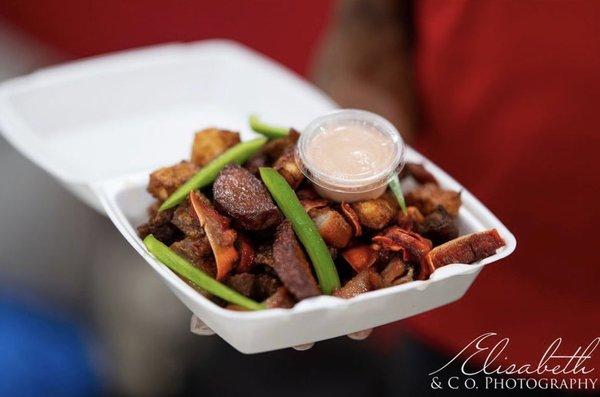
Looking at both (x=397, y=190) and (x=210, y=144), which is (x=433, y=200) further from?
(x=210, y=144)

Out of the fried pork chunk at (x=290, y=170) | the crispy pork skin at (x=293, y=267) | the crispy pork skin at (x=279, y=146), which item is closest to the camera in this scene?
the crispy pork skin at (x=293, y=267)

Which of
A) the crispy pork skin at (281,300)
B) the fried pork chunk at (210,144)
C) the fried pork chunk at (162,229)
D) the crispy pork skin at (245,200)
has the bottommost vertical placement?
the fried pork chunk at (162,229)

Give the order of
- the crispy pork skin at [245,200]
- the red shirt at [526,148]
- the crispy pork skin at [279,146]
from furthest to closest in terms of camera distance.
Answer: the red shirt at [526,148]
the crispy pork skin at [279,146]
the crispy pork skin at [245,200]

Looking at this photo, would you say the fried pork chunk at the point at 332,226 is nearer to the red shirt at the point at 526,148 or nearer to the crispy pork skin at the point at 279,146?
the crispy pork skin at the point at 279,146

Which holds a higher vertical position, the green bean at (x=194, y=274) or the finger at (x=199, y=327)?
the green bean at (x=194, y=274)

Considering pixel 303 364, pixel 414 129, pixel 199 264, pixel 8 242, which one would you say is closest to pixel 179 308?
pixel 303 364

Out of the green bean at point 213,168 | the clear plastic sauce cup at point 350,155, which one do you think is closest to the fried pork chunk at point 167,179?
the green bean at point 213,168

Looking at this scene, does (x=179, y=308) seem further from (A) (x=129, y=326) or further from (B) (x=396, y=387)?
(B) (x=396, y=387)

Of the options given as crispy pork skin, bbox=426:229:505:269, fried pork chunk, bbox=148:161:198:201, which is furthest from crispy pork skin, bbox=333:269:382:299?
fried pork chunk, bbox=148:161:198:201
